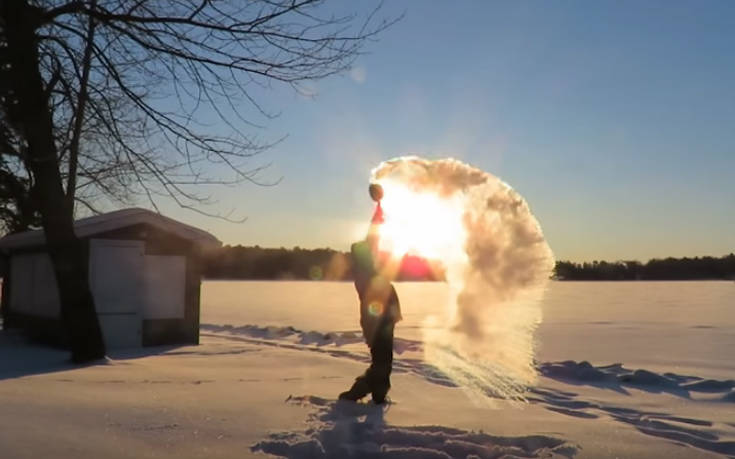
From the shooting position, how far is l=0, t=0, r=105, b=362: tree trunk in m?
11.1

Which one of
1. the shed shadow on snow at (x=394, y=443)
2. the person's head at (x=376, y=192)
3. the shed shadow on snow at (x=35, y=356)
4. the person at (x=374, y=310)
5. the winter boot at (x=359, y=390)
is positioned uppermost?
the person's head at (x=376, y=192)

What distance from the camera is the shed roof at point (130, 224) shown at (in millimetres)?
16562

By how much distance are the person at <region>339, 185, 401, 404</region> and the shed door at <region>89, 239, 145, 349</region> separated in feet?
33.0

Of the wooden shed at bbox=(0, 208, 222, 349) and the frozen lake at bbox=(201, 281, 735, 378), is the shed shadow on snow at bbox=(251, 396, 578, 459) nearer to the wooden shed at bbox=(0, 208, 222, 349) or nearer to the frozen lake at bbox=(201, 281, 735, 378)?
the frozen lake at bbox=(201, 281, 735, 378)

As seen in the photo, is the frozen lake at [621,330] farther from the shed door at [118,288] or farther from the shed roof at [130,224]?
the shed door at [118,288]

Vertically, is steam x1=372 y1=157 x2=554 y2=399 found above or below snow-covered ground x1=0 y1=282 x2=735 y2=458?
above

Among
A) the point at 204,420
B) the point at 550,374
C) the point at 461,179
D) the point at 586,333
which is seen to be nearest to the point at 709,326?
the point at 586,333

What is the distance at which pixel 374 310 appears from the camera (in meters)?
8.57

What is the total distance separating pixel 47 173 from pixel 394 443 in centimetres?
818

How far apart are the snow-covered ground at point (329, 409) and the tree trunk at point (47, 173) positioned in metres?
0.68

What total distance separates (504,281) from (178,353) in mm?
7053

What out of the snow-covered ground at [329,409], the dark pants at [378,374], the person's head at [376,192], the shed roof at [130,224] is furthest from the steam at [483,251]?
the shed roof at [130,224]

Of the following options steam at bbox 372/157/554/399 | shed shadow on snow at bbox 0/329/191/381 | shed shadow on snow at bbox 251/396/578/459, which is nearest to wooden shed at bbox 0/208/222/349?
shed shadow on snow at bbox 0/329/191/381

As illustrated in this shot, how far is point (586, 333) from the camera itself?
909 inches
